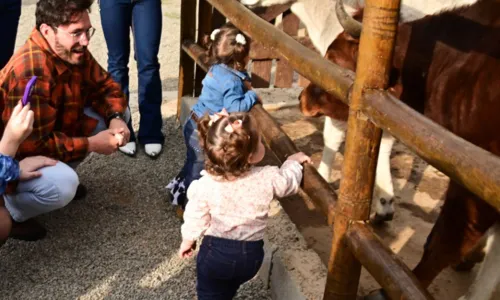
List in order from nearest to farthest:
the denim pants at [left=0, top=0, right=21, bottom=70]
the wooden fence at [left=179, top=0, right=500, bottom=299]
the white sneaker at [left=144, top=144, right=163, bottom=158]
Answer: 1. the wooden fence at [left=179, top=0, right=500, bottom=299]
2. the denim pants at [left=0, top=0, right=21, bottom=70]
3. the white sneaker at [left=144, top=144, right=163, bottom=158]

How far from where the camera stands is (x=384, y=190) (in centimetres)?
367

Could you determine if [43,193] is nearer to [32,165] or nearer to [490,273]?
[32,165]

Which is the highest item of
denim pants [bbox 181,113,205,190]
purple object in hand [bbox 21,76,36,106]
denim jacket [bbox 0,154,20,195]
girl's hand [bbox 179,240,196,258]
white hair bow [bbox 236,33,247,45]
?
white hair bow [bbox 236,33,247,45]

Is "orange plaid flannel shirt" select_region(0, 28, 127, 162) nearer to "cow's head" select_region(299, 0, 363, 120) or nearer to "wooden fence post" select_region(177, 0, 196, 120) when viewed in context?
"cow's head" select_region(299, 0, 363, 120)

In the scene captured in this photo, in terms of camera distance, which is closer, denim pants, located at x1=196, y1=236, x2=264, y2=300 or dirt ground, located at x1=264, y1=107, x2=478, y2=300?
denim pants, located at x1=196, y1=236, x2=264, y2=300

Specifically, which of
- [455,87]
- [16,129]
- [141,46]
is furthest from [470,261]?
[141,46]

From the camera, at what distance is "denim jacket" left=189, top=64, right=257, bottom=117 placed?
10.4ft

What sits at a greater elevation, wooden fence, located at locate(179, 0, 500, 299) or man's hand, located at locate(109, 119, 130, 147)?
wooden fence, located at locate(179, 0, 500, 299)

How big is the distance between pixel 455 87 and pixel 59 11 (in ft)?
6.00

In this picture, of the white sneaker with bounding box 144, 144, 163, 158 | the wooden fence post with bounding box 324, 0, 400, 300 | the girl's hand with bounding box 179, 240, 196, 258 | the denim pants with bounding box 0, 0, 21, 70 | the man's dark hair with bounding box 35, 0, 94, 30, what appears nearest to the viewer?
the wooden fence post with bounding box 324, 0, 400, 300

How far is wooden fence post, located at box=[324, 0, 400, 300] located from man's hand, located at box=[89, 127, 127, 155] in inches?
54.7

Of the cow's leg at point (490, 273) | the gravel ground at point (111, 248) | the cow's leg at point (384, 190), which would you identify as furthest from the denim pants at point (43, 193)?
the cow's leg at point (490, 273)

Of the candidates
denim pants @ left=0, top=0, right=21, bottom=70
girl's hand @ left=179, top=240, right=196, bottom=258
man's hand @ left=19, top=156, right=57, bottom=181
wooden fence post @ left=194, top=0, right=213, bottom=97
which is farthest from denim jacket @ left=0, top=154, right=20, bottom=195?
wooden fence post @ left=194, top=0, right=213, bottom=97

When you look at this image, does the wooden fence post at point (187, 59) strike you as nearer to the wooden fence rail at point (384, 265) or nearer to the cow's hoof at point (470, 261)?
the cow's hoof at point (470, 261)
